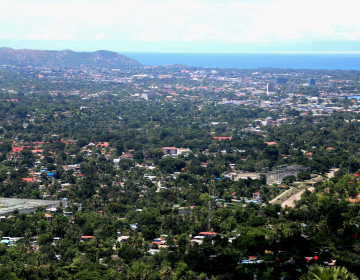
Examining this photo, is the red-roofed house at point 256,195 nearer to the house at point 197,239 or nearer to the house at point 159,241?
the house at point 197,239

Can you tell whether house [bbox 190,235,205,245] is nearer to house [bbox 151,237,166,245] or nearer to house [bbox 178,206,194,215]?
house [bbox 151,237,166,245]

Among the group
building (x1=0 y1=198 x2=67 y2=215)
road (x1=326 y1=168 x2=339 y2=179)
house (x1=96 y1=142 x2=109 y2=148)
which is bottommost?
building (x1=0 y1=198 x2=67 y2=215)

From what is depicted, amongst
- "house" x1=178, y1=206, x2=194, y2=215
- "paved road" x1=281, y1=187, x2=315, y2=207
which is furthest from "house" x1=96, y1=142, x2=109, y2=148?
"paved road" x1=281, y1=187, x2=315, y2=207

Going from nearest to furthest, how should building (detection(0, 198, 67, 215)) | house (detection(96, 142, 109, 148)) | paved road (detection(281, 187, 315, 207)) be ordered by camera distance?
building (detection(0, 198, 67, 215)), paved road (detection(281, 187, 315, 207)), house (detection(96, 142, 109, 148))

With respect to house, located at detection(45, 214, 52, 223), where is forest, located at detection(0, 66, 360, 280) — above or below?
above

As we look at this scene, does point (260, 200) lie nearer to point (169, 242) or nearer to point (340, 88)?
point (169, 242)

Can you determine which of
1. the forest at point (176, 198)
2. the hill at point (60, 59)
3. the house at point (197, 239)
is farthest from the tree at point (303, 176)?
the hill at point (60, 59)

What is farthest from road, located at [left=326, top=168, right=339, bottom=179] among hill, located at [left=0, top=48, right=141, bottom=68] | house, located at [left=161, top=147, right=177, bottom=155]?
hill, located at [left=0, top=48, right=141, bottom=68]

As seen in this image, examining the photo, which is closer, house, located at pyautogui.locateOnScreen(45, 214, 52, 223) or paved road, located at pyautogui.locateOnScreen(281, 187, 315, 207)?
house, located at pyautogui.locateOnScreen(45, 214, 52, 223)

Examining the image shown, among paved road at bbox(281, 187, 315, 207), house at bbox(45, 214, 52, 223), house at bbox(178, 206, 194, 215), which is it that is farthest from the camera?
paved road at bbox(281, 187, 315, 207)
